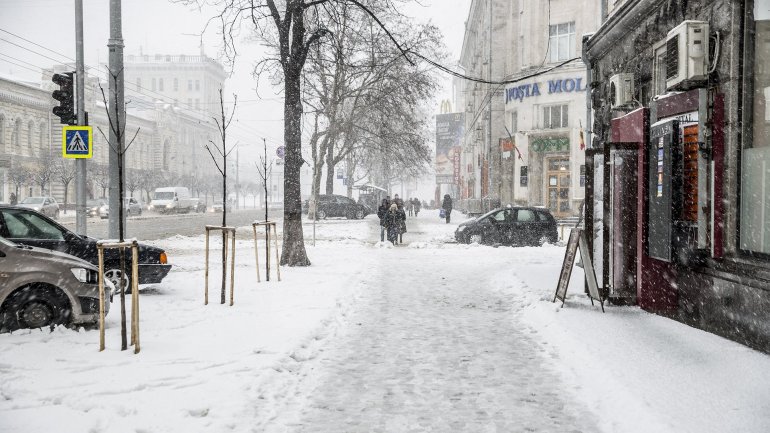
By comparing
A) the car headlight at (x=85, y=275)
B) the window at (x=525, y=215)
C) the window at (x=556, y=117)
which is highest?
the window at (x=556, y=117)

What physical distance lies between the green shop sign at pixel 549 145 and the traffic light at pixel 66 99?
2476cm

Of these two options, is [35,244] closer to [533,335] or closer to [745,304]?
[533,335]

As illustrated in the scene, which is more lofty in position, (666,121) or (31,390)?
(666,121)

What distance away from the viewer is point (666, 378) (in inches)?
218

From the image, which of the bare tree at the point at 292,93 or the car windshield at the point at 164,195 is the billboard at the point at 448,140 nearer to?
the car windshield at the point at 164,195

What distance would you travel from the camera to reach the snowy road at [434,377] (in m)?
4.73

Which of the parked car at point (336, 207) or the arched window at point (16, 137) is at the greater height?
the arched window at point (16, 137)

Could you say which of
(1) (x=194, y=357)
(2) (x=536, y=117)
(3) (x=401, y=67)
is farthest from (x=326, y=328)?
(2) (x=536, y=117)

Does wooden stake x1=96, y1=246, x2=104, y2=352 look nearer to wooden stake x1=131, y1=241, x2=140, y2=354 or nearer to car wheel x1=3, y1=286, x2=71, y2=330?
wooden stake x1=131, y1=241, x2=140, y2=354

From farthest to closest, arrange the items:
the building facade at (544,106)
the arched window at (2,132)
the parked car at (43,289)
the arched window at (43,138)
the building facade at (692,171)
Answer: the arched window at (43,138), the arched window at (2,132), the building facade at (544,106), the parked car at (43,289), the building facade at (692,171)

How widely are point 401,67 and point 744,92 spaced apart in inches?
988

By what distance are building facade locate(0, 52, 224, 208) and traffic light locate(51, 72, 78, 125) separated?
18.9 feet

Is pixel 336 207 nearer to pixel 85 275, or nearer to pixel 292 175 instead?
pixel 292 175

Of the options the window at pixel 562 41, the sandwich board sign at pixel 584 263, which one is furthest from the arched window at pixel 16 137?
the sandwich board sign at pixel 584 263
